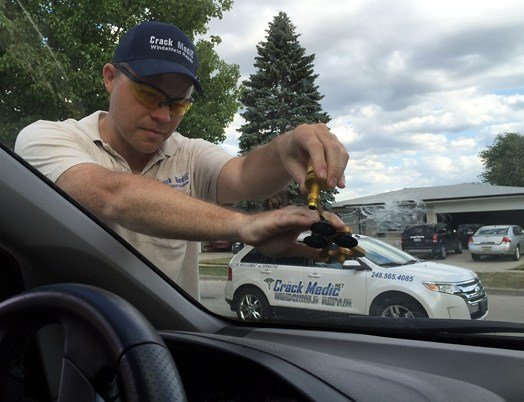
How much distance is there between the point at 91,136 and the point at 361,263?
1.03 m

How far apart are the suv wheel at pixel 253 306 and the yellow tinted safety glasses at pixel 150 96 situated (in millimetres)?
730

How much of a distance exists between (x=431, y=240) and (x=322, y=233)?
0.69m

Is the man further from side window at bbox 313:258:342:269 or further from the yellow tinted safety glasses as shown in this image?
side window at bbox 313:258:342:269

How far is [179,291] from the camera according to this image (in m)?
1.93

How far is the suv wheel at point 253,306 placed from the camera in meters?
2.22

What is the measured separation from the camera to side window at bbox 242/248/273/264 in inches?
76.9

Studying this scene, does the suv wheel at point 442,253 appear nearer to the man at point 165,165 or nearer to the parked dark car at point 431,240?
the parked dark car at point 431,240

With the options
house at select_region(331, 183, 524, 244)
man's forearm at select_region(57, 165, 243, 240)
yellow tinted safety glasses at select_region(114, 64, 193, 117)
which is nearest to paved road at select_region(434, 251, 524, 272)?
house at select_region(331, 183, 524, 244)

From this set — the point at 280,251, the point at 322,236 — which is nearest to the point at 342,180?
the point at 322,236

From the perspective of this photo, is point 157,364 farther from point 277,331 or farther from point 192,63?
point 192,63

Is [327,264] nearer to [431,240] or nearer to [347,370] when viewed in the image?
[431,240]

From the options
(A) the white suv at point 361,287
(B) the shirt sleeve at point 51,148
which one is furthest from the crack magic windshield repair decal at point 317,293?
(B) the shirt sleeve at point 51,148

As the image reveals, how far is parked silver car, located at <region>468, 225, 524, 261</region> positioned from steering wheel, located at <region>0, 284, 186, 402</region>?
1.35 meters

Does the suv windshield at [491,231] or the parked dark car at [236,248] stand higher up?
the suv windshield at [491,231]
